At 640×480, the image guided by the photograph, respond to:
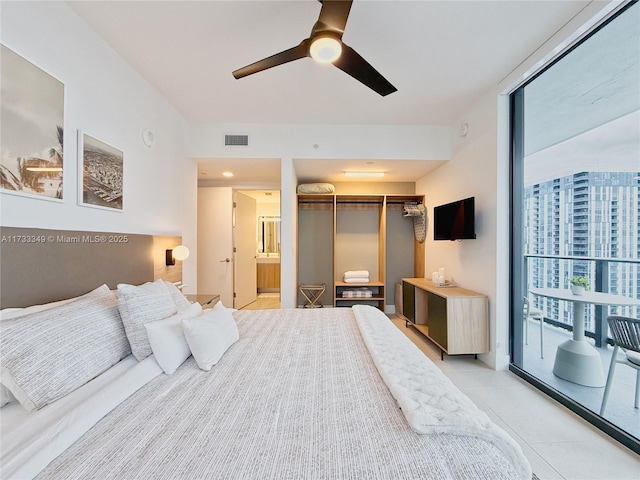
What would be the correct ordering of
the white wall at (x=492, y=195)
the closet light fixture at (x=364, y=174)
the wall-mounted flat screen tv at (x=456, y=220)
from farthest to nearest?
1. the closet light fixture at (x=364, y=174)
2. the wall-mounted flat screen tv at (x=456, y=220)
3. the white wall at (x=492, y=195)

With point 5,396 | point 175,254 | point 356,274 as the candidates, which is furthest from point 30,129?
point 356,274

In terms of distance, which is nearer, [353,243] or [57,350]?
[57,350]

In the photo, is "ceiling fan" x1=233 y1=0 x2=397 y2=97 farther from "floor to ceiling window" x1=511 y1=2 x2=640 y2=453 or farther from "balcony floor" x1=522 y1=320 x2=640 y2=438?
"balcony floor" x1=522 y1=320 x2=640 y2=438

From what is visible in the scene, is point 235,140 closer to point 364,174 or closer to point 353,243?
point 364,174

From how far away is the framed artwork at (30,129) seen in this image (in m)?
1.31

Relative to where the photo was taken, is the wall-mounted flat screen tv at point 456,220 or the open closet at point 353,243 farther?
the open closet at point 353,243

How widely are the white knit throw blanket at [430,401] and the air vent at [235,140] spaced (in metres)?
2.90

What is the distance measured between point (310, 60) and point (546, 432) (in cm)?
319

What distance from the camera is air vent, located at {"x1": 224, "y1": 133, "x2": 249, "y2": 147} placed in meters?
3.46

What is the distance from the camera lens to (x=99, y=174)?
194 cm

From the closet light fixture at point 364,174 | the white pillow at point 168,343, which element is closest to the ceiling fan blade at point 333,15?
the white pillow at point 168,343

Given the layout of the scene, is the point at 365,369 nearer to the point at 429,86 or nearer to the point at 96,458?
the point at 96,458

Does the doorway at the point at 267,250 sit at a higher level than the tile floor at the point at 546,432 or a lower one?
higher

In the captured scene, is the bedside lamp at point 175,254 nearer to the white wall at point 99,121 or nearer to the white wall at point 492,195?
the white wall at point 99,121
